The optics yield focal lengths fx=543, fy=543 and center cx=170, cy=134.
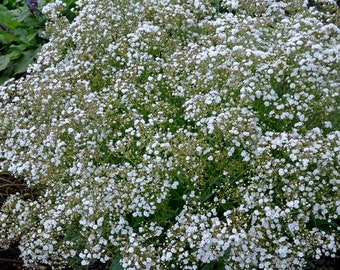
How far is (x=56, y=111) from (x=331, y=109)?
9.26 feet

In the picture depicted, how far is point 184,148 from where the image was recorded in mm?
4742

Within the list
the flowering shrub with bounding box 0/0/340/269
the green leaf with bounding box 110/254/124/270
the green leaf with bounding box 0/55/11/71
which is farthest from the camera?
the green leaf with bounding box 0/55/11/71

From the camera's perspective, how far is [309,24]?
5422mm

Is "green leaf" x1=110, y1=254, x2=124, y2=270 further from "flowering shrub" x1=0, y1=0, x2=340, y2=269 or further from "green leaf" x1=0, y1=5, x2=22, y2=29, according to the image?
"green leaf" x1=0, y1=5, x2=22, y2=29

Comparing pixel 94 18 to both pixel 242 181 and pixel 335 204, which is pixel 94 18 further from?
pixel 335 204

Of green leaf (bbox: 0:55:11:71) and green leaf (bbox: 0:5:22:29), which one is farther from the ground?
green leaf (bbox: 0:5:22:29)

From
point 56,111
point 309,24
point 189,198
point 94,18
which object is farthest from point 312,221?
point 94,18

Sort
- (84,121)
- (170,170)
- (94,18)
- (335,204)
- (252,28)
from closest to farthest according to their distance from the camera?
(335,204) → (170,170) → (84,121) → (252,28) → (94,18)

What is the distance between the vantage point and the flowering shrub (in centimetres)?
455

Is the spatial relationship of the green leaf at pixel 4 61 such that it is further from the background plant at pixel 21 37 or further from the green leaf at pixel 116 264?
the green leaf at pixel 116 264

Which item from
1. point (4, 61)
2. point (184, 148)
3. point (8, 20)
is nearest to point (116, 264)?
point (184, 148)

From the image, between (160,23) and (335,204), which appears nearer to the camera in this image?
(335,204)

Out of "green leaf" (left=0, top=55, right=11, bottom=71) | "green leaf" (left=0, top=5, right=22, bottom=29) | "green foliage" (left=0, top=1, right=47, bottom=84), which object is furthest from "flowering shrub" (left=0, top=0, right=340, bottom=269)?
"green leaf" (left=0, top=5, right=22, bottom=29)

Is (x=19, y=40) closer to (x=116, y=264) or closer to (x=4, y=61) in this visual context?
(x=4, y=61)
